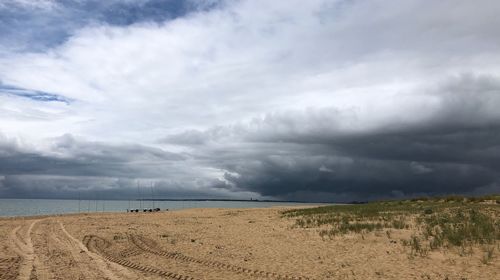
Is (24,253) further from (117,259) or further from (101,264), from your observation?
(101,264)

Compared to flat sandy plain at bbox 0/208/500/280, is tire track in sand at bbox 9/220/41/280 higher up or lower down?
higher up

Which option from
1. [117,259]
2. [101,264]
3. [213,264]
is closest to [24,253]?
[117,259]

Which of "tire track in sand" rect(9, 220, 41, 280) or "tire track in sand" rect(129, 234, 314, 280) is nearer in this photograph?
"tire track in sand" rect(9, 220, 41, 280)

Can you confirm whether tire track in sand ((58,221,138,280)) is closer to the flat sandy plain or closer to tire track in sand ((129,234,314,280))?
the flat sandy plain

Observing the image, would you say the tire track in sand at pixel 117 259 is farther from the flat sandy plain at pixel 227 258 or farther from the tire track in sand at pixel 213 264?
the tire track in sand at pixel 213 264

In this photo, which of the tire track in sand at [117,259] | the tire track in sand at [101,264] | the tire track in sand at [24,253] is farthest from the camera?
the tire track in sand at [117,259]

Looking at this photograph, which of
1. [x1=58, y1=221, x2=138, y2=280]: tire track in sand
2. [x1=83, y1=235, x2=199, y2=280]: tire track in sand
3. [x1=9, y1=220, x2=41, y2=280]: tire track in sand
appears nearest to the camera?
Result: [x1=9, y1=220, x2=41, y2=280]: tire track in sand

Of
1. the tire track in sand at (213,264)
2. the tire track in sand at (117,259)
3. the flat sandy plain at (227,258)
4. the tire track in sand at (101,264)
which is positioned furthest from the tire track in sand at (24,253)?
the tire track in sand at (213,264)

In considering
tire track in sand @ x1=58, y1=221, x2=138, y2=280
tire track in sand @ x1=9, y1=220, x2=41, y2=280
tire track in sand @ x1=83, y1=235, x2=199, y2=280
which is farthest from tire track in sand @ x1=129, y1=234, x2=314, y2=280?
tire track in sand @ x1=9, y1=220, x2=41, y2=280

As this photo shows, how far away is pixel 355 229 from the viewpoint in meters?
22.2

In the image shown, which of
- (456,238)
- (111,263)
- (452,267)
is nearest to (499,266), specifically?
(452,267)

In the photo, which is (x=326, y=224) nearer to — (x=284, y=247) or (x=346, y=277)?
(x=284, y=247)

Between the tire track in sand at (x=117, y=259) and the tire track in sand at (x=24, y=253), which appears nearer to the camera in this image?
the tire track in sand at (x=24, y=253)

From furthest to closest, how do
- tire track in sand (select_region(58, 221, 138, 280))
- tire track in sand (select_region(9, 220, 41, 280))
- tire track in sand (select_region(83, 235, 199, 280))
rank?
tire track in sand (select_region(83, 235, 199, 280)) < tire track in sand (select_region(58, 221, 138, 280)) < tire track in sand (select_region(9, 220, 41, 280))
